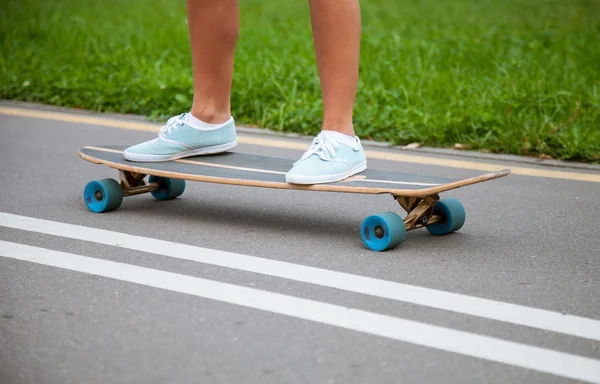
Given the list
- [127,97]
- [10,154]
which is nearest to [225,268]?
[10,154]

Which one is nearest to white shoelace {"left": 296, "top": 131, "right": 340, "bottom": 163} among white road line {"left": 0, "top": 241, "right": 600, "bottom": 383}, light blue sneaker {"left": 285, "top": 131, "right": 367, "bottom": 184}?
light blue sneaker {"left": 285, "top": 131, "right": 367, "bottom": 184}

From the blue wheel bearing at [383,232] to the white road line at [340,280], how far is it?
31 cm

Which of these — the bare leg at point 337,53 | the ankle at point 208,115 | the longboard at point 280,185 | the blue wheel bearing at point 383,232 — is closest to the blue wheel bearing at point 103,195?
the longboard at point 280,185

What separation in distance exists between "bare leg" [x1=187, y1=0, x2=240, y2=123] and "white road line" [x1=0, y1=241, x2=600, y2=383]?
40.8 inches

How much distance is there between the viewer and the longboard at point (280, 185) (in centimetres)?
343

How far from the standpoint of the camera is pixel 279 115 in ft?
20.3

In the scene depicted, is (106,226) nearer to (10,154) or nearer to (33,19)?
(10,154)

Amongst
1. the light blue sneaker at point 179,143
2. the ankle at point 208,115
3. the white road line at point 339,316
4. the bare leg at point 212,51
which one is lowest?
the white road line at point 339,316

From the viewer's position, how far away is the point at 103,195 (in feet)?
13.2

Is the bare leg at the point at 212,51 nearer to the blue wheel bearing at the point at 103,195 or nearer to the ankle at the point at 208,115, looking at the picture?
the ankle at the point at 208,115

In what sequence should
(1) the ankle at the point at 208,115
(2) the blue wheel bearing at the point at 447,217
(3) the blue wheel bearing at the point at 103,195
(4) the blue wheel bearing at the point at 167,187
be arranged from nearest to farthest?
1. (2) the blue wheel bearing at the point at 447,217
2. (3) the blue wheel bearing at the point at 103,195
3. (1) the ankle at the point at 208,115
4. (4) the blue wheel bearing at the point at 167,187

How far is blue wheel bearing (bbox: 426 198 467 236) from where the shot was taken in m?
3.68

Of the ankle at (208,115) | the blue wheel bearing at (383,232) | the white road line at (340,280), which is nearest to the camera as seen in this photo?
the white road line at (340,280)

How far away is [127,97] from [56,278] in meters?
3.90
